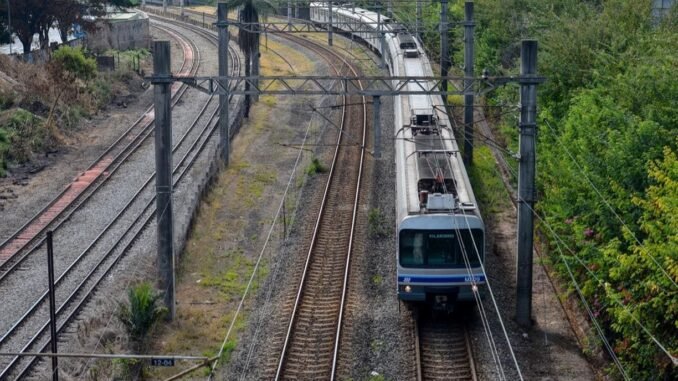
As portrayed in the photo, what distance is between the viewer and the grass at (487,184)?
3021 centimetres

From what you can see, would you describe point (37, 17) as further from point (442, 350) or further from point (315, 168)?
point (442, 350)

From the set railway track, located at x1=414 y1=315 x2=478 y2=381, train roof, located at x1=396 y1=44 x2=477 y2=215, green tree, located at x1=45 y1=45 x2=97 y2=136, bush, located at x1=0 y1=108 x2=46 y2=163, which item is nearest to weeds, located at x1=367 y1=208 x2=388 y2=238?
train roof, located at x1=396 y1=44 x2=477 y2=215

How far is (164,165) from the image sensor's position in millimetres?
21141

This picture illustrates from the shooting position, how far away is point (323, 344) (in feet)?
65.2

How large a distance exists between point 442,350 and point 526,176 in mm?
3928

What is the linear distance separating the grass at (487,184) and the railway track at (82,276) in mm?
9849

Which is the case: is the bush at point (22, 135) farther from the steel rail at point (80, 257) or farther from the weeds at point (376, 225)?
the weeds at point (376, 225)

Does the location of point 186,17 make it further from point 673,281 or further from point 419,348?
point 673,281

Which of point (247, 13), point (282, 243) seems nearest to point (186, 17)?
point (247, 13)

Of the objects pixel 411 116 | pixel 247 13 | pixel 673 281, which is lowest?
pixel 673 281

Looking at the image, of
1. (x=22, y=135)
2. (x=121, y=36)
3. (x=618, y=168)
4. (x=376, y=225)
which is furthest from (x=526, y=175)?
(x=121, y=36)

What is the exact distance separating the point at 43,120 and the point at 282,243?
51.8 ft

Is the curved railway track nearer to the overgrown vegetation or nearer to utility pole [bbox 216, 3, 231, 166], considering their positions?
the overgrown vegetation

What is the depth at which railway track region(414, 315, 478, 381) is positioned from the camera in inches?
722
